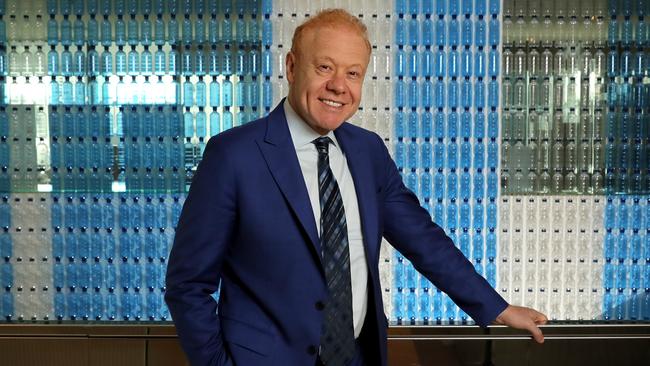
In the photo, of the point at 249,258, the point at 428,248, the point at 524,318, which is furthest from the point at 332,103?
the point at 524,318

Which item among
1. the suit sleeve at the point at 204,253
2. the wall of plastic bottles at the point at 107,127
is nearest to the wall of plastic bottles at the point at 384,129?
the wall of plastic bottles at the point at 107,127

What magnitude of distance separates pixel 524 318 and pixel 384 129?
3301 mm

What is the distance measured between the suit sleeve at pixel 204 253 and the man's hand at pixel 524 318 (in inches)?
30.6

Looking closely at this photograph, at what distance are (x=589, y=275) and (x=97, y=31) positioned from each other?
12.7ft

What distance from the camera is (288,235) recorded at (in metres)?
1.80

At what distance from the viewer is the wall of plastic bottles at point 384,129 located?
5.22 metres

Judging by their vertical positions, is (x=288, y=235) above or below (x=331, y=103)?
below

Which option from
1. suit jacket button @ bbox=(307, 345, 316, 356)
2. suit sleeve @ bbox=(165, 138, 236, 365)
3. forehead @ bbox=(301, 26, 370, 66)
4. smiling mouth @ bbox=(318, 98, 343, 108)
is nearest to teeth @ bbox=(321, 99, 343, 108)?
smiling mouth @ bbox=(318, 98, 343, 108)

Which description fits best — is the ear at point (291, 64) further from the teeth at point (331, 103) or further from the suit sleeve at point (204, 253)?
the suit sleeve at point (204, 253)

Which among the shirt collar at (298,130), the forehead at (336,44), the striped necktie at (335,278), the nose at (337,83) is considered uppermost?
the forehead at (336,44)

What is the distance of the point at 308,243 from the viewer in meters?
1.81

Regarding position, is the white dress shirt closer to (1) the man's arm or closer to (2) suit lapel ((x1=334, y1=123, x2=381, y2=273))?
(2) suit lapel ((x1=334, y1=123, x2=381, y2=273))

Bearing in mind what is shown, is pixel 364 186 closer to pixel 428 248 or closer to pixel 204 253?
pixel 428 248

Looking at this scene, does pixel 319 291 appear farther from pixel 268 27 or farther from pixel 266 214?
pixel 268 27
